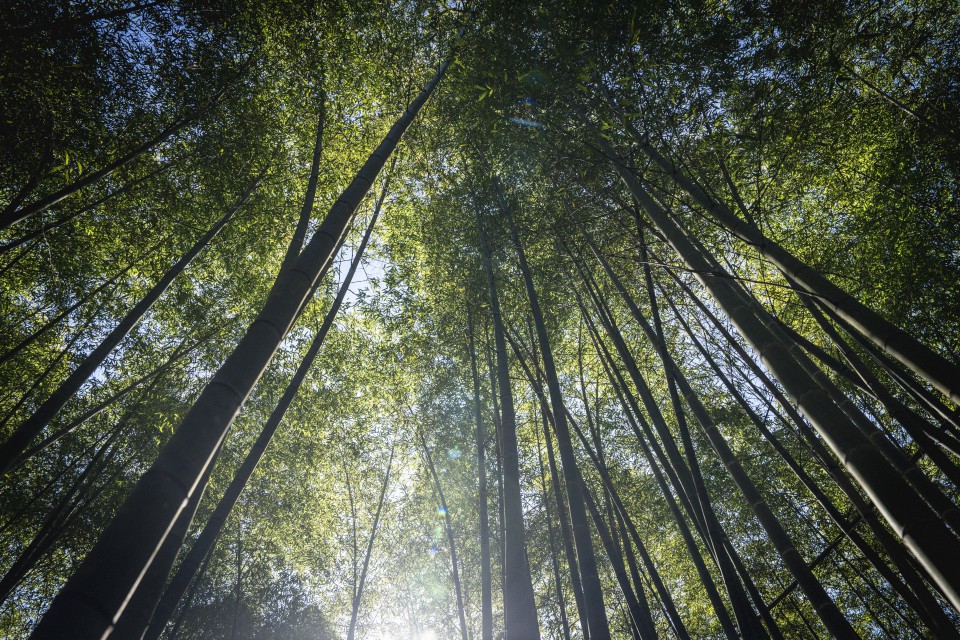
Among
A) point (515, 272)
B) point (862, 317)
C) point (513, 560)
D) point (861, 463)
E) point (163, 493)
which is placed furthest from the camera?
point (515, 272)

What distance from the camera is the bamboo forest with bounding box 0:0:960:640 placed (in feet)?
6.88

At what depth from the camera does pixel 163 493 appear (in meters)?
0.94

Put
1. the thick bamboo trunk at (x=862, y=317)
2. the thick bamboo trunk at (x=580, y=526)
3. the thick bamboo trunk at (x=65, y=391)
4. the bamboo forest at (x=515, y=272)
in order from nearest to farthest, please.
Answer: the thick bamboo trunk at (x=862, y=317) → the bamboo forest at (x=515, y=272) → the thick bamboo trunk at (x=580, y=526) → the thick bamboo trunk at (x=65, y=391)

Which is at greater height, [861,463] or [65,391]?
[65,391]

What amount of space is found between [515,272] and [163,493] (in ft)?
16.0

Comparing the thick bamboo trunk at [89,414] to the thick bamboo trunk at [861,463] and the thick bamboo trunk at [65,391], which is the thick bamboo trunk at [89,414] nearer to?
the thick bamboo trunk at [65,391]

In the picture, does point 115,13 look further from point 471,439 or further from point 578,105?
point 471,439

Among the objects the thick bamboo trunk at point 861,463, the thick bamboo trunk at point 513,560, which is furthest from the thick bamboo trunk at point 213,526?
the thick bamboo trunk at point 861,463

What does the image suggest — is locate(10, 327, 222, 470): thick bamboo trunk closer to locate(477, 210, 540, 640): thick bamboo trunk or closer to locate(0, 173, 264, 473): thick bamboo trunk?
locate(0, 173, 264, 473): thick bamboo trunk

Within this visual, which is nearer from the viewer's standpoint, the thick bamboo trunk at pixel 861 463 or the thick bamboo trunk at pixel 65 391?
the thick bamboo trunk at pixel 861 463

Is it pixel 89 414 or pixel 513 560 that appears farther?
pixel 89 414

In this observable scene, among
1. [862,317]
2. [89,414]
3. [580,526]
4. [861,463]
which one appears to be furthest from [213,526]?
[862,317]

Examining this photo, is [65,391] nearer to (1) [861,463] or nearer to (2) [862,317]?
(1) [861,463]

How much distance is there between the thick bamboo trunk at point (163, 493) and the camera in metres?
0.77
